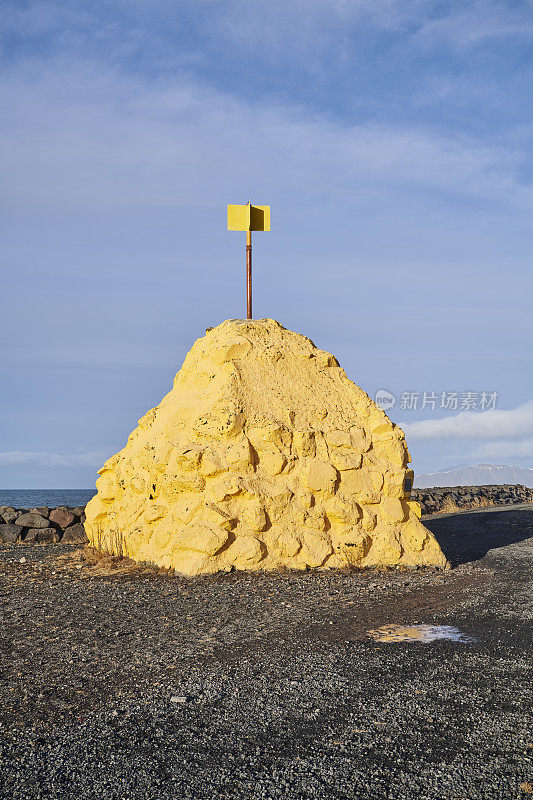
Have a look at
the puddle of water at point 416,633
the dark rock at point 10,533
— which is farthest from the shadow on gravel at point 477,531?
the dark rock at point 10,533

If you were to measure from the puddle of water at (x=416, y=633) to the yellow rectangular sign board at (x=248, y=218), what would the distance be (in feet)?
31.7

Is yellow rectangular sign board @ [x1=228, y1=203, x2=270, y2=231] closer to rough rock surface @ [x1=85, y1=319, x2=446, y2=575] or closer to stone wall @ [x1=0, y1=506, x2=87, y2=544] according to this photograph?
rough rock surface @ [x1=85, y1=319, x2=446, y2=575]

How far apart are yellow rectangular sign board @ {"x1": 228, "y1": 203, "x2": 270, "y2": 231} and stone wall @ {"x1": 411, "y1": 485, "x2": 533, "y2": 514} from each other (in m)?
13.6

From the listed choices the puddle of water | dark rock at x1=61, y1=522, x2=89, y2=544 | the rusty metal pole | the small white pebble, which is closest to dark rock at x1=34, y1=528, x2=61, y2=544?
dark rock at x1=61, y1=522, x2=89, y2=544

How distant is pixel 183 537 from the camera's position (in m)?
11.4

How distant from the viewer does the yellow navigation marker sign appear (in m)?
14.9

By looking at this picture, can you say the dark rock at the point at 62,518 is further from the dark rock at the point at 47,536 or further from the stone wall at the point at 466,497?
the stone wall at the point at 466,497

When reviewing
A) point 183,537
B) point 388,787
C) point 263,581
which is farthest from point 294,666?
point 183,537

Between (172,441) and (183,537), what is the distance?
198 centimetres

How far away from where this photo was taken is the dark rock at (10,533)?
56.3ft

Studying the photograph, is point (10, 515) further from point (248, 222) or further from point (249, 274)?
point (248, 222)

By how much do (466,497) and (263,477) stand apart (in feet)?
57.6

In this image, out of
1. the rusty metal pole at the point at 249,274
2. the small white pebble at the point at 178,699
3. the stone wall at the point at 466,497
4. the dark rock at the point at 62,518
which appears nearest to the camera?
the small white pebble at the point at 178,699

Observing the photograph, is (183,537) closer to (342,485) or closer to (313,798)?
(342,485)
